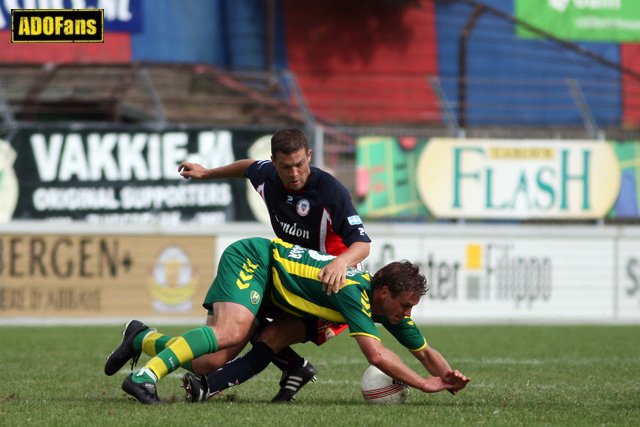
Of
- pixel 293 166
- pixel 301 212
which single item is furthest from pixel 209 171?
pixel 293 166

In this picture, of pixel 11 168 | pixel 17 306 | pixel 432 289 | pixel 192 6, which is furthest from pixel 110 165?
pixel 192 6

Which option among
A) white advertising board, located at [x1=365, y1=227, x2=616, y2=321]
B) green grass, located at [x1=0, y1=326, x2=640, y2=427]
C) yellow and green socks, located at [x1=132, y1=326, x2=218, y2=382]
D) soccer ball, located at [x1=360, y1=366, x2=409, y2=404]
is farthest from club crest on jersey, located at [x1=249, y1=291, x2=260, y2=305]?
white advertising board, located at [x1=365, y1=227, x2=616, y2=321]

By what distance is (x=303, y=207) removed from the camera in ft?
25.2

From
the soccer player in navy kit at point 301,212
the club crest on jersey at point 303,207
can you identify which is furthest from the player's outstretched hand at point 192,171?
the club crest on jersey at point 303,207

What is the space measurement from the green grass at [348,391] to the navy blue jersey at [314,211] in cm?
104

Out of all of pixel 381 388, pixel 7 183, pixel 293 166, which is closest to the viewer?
pixel 293 166

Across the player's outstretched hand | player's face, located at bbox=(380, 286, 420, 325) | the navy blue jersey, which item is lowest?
player's face, located at bbox=(380, 286, 420, 325)

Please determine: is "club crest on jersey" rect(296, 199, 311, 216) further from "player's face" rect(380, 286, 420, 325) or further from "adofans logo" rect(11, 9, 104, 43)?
"adofans logo" rect(11, 9, 104, 43)

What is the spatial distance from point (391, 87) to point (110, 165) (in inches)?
323

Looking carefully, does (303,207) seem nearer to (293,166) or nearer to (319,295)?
(293,166)

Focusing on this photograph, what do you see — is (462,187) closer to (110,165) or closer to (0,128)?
(110,165)

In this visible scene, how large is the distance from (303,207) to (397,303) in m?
1.01

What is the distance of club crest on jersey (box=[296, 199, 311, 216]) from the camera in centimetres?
766

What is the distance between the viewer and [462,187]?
18.1 metres
